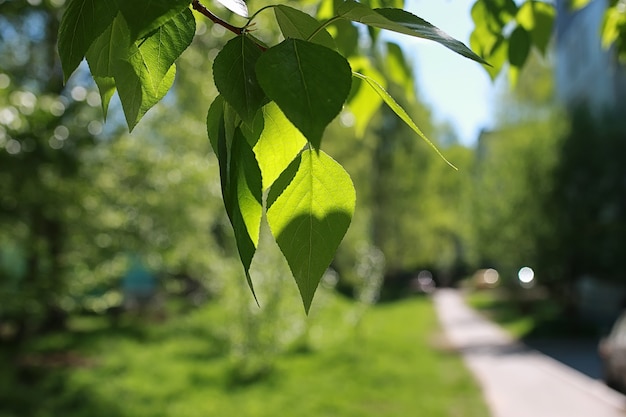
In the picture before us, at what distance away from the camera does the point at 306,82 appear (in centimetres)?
40

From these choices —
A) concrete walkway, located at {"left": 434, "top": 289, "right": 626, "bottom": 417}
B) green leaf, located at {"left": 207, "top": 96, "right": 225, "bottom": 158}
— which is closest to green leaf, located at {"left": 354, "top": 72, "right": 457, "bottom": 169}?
green leaf, located at {"left": 207, "top": 96, "right": 225, "bottom": 158}

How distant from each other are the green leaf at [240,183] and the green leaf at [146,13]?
11cm

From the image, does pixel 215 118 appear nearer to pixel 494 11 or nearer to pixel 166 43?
pixel 166 43

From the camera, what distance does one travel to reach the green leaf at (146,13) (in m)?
0.38

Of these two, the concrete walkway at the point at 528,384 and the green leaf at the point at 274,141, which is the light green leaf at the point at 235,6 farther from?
the concrete walkway at the point at 528,384

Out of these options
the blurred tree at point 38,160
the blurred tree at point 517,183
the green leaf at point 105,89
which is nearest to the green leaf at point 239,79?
the green leaf at point 105,89

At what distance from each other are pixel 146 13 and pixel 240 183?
0.14 m

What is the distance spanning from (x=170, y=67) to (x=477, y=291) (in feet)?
105

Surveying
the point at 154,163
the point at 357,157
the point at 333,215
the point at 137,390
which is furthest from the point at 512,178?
the point at 333,215

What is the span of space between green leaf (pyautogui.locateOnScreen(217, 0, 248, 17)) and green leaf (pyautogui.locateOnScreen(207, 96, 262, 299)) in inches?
3.3

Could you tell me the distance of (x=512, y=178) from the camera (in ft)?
50.9

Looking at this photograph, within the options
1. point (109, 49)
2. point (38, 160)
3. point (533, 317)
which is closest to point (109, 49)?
point (109, 49)

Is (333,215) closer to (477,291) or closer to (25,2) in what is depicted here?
Answer: (25,2)

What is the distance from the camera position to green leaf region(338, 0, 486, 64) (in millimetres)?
426
